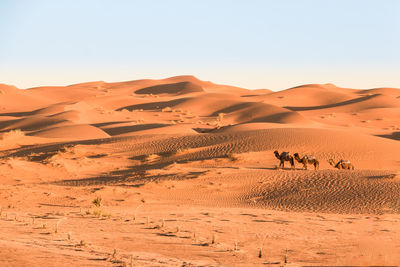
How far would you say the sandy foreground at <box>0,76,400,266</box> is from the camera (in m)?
7.74

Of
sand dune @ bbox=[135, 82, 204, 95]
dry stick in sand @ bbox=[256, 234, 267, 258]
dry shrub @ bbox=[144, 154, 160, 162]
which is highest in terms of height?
sand dune @ bbox=[135, 82, 204, 95]

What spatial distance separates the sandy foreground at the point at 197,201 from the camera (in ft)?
25.4

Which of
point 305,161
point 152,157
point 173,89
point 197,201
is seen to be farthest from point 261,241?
point 173,89

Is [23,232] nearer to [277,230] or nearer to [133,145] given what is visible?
[277,230]

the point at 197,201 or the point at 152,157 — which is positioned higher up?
the point at 152,157

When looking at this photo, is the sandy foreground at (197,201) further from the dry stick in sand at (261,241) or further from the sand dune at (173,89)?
the sand dune at (173,89)

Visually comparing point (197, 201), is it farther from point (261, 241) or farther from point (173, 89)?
point (173, 89)

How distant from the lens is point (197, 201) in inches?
607

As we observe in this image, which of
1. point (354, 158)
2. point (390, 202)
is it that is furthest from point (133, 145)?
point (390, 202)

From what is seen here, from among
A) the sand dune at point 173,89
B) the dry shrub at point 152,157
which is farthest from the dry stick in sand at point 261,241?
the sand dune at point 173,89

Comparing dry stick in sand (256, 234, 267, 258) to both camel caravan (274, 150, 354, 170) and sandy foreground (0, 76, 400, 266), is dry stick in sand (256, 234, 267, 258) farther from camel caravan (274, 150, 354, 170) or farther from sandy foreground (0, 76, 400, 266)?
camel caravan (274, 150, 354, 170)

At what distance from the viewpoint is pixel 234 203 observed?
598 inches

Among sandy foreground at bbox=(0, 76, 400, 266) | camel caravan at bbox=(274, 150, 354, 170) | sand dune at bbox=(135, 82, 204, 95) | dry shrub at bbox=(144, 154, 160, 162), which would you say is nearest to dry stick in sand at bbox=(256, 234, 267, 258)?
sandy foreground at bbox=(0, 76, 400, 266)

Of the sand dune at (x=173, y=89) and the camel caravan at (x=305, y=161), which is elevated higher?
the sand dune at (x=173, y=89)
